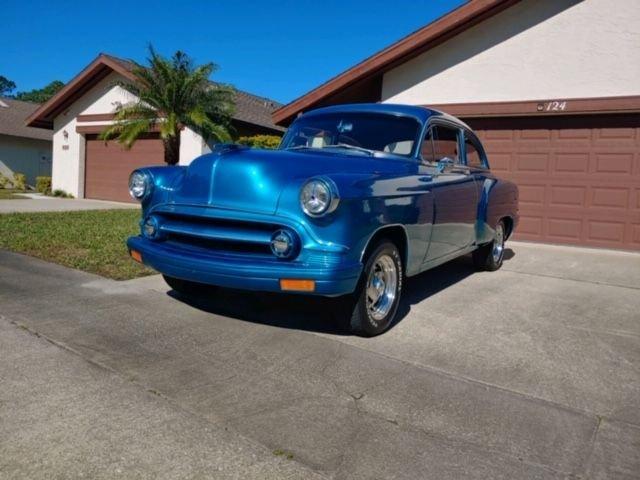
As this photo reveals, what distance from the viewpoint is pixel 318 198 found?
359 centimetres

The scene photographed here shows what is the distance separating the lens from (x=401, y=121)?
5.13 metres

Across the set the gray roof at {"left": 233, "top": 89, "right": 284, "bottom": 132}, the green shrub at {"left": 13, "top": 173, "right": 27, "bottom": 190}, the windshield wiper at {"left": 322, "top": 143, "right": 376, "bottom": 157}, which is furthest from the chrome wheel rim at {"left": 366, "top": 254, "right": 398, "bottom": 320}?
the green shrub at {"left": 13, "top": 173, "right": 27, "bottom": 190}

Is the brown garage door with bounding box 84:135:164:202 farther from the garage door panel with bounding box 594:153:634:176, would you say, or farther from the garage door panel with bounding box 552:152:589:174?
the garage door panel with bounding box 594:153:634:176

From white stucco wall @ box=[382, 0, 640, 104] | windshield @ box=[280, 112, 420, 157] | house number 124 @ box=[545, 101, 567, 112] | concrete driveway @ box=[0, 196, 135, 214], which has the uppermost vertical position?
white stucco wall @ box=[382, 0, 640, 104]

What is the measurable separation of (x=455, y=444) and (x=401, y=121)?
322 centimetres

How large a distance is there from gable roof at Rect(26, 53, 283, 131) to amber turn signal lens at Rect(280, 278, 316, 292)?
14.3m

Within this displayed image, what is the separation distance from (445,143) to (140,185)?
117 inches

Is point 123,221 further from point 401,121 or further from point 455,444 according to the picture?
point 455,444

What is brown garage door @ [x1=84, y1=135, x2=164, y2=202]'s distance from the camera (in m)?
17.2

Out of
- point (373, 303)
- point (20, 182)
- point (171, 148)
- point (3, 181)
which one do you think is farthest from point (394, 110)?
point (3, 181)

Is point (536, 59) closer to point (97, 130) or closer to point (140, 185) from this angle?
point (140, 185)

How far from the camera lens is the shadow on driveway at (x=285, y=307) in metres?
4.29

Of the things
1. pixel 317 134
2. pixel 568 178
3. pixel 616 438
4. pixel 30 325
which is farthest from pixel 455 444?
pixel 568 178

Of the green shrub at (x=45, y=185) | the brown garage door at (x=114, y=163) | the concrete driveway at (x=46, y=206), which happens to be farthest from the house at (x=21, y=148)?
the concrete driveway at (x=46, y=206)
